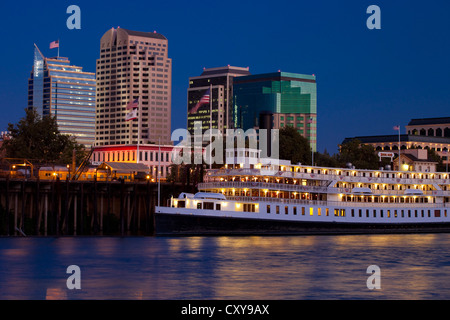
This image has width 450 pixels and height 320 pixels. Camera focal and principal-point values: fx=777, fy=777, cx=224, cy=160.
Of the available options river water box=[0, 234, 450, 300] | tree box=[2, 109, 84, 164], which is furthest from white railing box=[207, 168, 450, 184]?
tree box=[2, 109, 84, 164]

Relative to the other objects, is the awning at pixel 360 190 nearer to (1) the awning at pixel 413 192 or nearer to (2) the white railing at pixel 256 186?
(2) the white railing at pixel 256 186

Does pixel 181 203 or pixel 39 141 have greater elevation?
pixel 39 141

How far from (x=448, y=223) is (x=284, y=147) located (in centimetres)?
3893

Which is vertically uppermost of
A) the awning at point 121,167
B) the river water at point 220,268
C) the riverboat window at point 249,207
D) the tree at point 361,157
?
the tree at point 361,157

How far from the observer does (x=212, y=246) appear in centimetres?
5997

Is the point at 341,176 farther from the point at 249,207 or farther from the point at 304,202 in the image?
the point at 249,207

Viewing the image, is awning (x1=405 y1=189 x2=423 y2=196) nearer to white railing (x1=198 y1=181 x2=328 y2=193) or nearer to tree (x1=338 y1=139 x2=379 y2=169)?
white railing (x1=198 y1=181 x2=328 y2=193)

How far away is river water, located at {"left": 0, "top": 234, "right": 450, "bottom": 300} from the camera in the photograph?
3703cm

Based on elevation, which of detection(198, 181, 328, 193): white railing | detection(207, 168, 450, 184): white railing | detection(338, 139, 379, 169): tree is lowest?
detection(198, 181, 328, 193): white railing

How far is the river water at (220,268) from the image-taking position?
3703 centimetres

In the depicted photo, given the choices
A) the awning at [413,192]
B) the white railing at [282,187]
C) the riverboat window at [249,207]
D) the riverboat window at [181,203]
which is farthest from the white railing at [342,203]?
the riverboat window at [181,203]

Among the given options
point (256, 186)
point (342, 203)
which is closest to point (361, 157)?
point (342, 203)

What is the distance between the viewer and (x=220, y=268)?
46.6 metres
